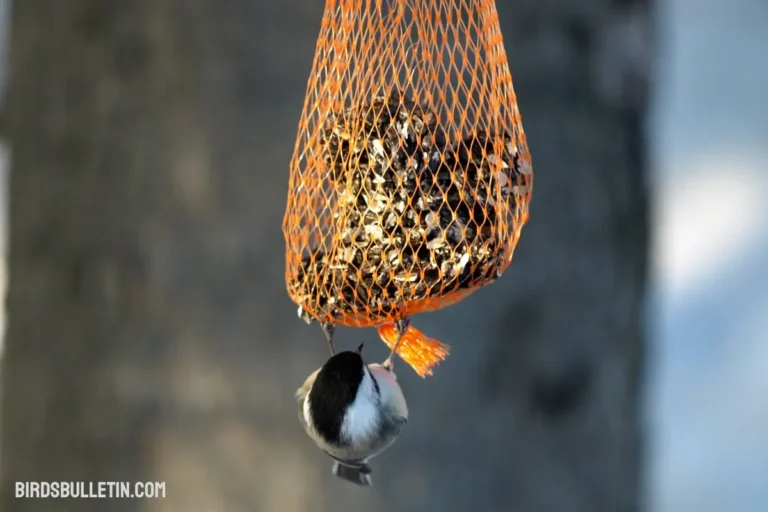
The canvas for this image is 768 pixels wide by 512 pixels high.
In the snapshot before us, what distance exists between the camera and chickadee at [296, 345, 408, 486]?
0.63 m

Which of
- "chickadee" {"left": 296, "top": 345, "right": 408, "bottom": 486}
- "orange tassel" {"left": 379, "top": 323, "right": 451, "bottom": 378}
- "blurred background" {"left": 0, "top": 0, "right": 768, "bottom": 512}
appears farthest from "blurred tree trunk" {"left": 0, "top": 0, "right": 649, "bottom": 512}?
"chickadee" {"left": 296, "top": 345, "right": 408, "bottom": 486}

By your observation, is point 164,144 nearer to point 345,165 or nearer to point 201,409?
point 201,409

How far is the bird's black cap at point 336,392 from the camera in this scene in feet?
2.06

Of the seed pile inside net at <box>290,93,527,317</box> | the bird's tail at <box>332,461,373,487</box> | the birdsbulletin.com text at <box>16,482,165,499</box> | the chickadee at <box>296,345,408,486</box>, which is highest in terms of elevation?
the birdsbulletin.com text at <box>16,482,165,499</box>

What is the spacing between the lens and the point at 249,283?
1385 mm

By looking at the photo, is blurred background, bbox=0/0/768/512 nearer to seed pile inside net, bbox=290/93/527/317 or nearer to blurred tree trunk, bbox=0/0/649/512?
blurred tree trunk, bbox=0/0/649/512

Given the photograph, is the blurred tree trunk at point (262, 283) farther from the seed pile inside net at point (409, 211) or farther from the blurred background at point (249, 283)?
the seed pile inside net at point (409, 211)

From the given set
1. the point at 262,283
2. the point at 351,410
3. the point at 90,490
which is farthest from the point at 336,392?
the point at 90,490

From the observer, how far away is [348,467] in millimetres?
679

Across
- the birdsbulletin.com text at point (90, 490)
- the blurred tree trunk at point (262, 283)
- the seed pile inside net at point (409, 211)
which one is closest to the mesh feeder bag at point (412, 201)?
the seed pile inside net at point (409, 211)

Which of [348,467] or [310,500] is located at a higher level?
[310,500]

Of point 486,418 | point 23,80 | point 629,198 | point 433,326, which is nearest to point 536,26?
point 629,198

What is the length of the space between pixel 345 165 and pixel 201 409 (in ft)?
2.81

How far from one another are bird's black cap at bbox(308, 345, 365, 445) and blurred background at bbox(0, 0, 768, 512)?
667 mm
